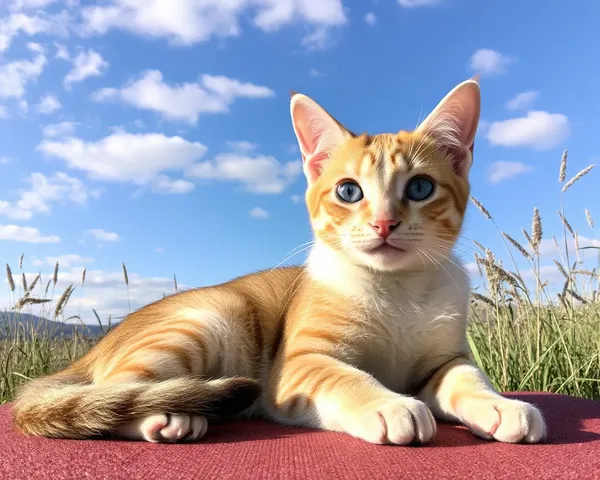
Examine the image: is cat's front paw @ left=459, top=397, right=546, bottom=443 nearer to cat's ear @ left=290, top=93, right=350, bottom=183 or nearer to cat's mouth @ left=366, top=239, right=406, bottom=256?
cat's mouth @ left=366, top=239, right=406, bottom=256

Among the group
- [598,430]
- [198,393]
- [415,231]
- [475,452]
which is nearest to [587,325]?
[598,430]

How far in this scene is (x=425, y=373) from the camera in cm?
191

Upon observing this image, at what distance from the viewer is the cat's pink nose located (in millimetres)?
1683

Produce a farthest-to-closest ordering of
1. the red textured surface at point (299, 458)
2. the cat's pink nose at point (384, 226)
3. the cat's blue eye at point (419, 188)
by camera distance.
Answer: the cat's blue eye at point (419, 188)
the cat's pink nose at point (384, 226)
the red textured surface at point (299, 458)

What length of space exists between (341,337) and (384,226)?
1.35 feet

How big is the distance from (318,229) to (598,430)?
109 cm

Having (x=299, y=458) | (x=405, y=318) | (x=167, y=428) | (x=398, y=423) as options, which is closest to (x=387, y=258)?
(x=405, y=318)

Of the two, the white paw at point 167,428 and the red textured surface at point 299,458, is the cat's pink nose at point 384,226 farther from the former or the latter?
the white paw at point 167,428

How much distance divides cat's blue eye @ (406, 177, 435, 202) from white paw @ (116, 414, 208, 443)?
96 cm

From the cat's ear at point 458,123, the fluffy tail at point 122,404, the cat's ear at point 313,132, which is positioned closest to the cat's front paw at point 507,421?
the fluffy tail at point 122,404

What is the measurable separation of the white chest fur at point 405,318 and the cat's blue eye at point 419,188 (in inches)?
10.0

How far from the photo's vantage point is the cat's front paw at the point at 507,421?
137 centimetres

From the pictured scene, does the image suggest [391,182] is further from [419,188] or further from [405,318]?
[405,318]

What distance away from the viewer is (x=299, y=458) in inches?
49.4
